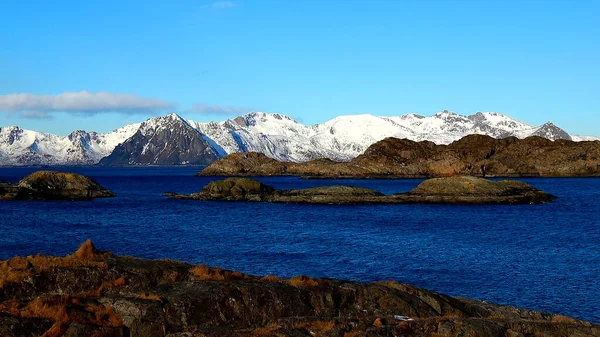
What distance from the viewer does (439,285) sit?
45.0 m

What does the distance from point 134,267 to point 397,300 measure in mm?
10814

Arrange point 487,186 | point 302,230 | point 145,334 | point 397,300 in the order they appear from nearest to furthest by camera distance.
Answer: point 145,334 → point 397,300 → point 302,230 → point 487,186

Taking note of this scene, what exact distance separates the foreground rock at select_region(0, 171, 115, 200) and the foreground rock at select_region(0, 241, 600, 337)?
123 metres

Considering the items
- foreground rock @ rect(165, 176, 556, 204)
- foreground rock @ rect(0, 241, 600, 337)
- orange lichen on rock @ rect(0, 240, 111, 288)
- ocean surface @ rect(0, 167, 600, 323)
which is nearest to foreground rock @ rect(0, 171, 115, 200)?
ocean surface @ rect(0, 167, 600, 323)

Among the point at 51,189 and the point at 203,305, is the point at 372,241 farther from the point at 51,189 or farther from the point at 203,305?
the point at 51,189

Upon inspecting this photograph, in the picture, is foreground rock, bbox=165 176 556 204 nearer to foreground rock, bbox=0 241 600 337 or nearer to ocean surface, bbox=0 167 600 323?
ocean surface, bbox=0 167 600 323

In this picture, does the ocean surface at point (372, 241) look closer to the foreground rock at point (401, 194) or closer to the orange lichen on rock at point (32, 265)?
the foreground rock at point (401, 194)

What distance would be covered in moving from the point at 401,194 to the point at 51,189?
7968cm

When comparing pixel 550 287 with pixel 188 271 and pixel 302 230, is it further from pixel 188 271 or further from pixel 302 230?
pixel 302 230

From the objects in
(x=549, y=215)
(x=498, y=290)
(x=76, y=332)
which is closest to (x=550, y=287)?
(x=498, y=290)

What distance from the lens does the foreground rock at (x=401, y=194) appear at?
135000 millimetres

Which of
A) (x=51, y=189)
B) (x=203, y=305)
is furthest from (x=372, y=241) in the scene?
(x=51, y=189)

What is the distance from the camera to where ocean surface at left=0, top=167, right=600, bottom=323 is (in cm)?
4691

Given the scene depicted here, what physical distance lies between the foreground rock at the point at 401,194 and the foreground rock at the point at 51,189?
69.0 feet
